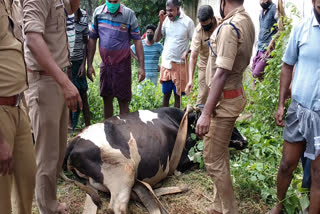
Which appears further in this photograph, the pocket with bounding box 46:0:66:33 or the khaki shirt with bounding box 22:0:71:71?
the pocket with bounding box 46:0:66:33

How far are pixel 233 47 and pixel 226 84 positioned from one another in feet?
1.13

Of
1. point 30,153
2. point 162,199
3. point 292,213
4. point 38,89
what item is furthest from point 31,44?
point 292,213

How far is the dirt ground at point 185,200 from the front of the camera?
3376mm

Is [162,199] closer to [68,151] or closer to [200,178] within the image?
[200,178]

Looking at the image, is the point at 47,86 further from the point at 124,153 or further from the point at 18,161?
the point at 124,153

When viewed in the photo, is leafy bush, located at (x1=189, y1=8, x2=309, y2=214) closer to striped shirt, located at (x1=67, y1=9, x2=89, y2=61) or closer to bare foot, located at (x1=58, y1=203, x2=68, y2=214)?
bare foot, located at (x1=58, y1=203, x2=68, y2=214)

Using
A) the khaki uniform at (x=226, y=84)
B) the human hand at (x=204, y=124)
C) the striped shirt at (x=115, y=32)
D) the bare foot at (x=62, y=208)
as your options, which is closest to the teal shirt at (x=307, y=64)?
the khaki uniform at (x=226, y=84)

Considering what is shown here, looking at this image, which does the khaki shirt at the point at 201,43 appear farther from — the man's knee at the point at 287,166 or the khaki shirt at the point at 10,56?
the khaki shirt at the point at 10,56

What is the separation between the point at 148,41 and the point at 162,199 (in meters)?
4.89

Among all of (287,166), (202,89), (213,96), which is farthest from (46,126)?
A: (202,89)

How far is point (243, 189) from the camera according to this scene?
3.56m

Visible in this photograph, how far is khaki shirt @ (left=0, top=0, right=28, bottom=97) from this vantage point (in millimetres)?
2106

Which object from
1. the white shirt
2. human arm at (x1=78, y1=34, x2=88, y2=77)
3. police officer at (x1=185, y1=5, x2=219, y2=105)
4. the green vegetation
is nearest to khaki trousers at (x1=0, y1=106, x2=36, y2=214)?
the green vegetation

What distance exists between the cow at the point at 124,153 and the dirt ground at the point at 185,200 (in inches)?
7.9
